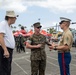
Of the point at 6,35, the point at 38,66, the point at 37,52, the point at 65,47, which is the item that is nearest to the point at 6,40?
the point at 6,35

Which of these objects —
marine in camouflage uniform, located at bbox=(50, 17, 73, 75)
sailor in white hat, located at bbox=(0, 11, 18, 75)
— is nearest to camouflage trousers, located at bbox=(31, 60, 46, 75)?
marine in camouflage uniform, located at bbox=(50, 17, 73, 75)

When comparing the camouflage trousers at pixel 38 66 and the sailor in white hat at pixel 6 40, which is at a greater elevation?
the sailor in white hat at pixel 6 40

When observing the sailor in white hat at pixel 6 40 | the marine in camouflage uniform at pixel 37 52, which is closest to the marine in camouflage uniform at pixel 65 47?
the marine in camouflage uniform at pixel 37 52

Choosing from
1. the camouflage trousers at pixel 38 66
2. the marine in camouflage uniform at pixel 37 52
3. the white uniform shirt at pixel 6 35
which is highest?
the white uniform shirt at pixel 6 35

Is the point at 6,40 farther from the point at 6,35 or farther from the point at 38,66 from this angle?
the point at 38,66

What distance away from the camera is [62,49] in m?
7.39

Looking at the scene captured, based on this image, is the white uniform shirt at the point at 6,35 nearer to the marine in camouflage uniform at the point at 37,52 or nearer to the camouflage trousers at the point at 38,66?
the marine in camouflage uniform at the point at 37,52

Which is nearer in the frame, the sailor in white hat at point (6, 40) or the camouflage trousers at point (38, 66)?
the sailor in white hat at point (6, 40)

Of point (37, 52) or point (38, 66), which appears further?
point (38, 66)

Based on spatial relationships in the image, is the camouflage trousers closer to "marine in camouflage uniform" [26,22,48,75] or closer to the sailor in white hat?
"marine in camouflage uniform" [26,22,48,75]

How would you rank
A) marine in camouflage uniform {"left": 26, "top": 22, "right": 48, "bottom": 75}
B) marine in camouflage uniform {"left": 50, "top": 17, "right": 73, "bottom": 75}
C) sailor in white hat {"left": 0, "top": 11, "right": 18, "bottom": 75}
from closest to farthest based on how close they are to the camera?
sailor in white hat {"left": 0, "top": 11, "right": 18, "bottom": 75} < marine in camouflage uniform {"left": 50, "top": 17, "right": 73, "bottom": 75} < marine in camouflage uniform {"left": 26, "top": 22, "right": 48, "bottom": 75}

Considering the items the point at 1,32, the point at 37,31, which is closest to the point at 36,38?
the point at 37,31

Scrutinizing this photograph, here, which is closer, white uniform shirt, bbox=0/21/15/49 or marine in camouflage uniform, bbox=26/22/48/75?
white uniform shirt, bbox=0/21/15/49

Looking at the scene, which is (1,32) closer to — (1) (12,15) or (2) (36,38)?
(1) (12,15)
